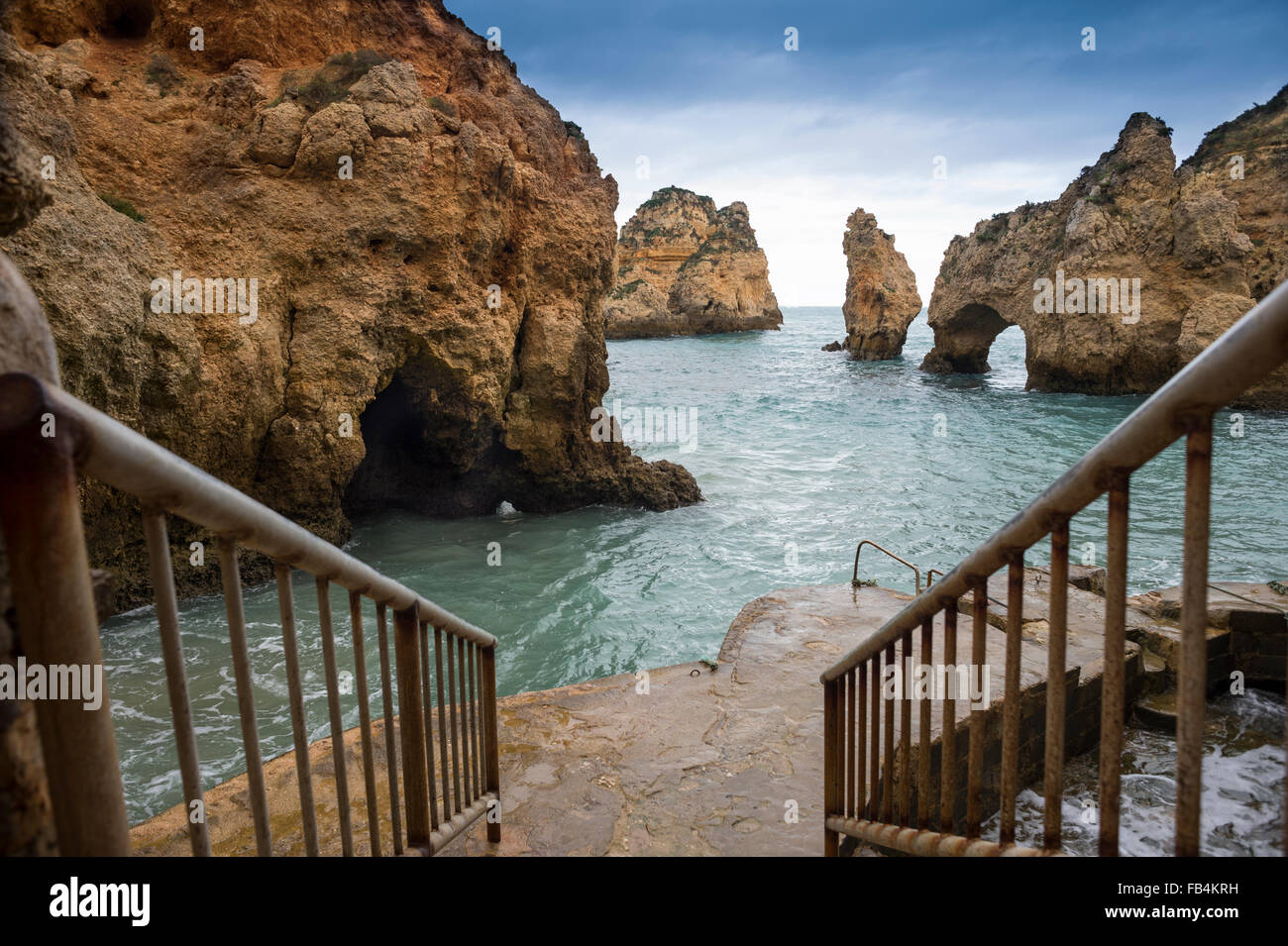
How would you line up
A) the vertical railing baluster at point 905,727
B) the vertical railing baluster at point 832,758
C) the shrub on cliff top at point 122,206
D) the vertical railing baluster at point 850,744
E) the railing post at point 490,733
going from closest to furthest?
the vertical railing baluster at point 905,727, the vertical railing baluster at point 850,744, the vertical railing baluster at point 832,758, the railing post at point 490,733, the shrub on cliff top at point 122,206

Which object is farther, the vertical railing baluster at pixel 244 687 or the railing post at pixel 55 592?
the vertical railing baluster at pixel 244 687

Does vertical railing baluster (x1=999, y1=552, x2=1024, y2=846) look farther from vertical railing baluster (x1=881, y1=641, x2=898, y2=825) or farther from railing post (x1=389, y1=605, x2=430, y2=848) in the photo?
railing post (x1=389, y1=605, x2=430, y2=848)

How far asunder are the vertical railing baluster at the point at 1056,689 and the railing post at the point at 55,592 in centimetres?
161

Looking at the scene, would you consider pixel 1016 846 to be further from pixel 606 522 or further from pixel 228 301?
pixel 606 522

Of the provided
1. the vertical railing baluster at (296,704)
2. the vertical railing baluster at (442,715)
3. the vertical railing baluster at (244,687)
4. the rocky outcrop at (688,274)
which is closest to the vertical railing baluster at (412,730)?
the vertical railing baluster at (442,715)

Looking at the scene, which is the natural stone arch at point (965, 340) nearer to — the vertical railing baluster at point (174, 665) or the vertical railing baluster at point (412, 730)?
the vertical railing baluster at point (412, 730)

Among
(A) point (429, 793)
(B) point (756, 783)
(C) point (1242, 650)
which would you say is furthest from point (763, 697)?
(C) point (1242, 650)

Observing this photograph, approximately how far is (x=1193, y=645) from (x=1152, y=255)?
31.4 meters

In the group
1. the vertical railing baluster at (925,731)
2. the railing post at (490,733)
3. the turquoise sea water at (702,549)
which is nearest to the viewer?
the vertical railing baluster at (925,731)

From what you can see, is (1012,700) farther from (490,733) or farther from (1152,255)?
(1152,255)

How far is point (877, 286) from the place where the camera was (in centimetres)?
4872

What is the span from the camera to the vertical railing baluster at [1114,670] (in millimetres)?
1344

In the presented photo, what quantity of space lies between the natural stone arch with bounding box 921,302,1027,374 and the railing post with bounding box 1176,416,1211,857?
127 ft
